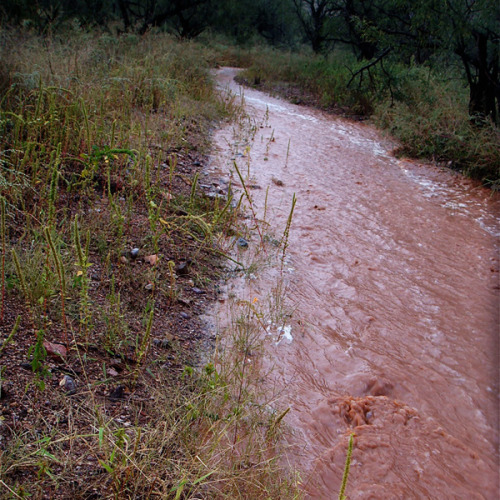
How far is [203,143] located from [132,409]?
4373 millimetres

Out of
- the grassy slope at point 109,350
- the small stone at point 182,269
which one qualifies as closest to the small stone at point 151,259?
the grassy slope at point 109,350

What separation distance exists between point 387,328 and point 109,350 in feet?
5.72

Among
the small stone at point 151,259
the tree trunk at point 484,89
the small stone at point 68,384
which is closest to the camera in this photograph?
the small stone at point 68,384

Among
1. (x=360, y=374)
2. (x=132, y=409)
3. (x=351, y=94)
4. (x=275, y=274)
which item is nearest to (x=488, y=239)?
(x=275, y=274)

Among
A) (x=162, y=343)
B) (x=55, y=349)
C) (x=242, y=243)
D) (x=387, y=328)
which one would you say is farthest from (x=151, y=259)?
(x=387, y=328)

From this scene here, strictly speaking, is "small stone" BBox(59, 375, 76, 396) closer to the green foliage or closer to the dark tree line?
the green foliage

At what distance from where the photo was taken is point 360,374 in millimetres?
2576

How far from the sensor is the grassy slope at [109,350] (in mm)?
1593

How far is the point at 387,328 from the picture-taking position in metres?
3.00

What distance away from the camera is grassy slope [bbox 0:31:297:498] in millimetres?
1593

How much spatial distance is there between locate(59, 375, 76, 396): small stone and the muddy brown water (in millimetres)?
986

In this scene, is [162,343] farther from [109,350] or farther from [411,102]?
[411,102]

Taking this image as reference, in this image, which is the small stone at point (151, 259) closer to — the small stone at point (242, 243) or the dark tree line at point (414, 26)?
the small stone at point (242, 243)

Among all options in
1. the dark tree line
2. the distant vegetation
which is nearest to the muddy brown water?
the distant vegetation
